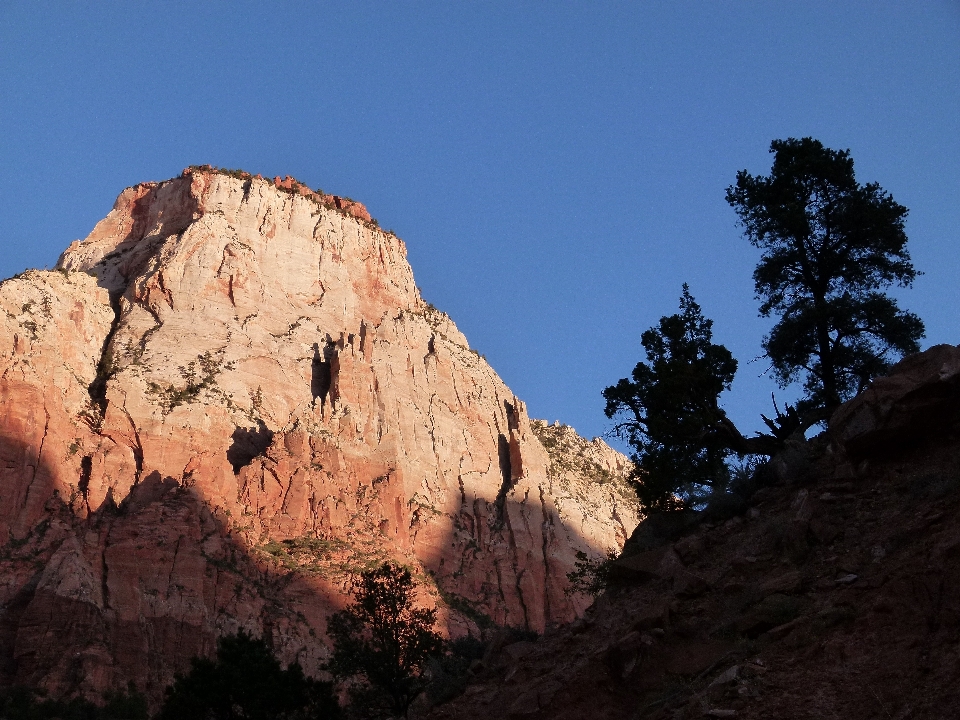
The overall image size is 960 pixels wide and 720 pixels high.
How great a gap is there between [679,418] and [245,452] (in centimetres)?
4515

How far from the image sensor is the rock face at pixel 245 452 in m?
53.3

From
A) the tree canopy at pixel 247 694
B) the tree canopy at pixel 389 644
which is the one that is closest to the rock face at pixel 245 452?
the tree canopy at pixel 247 694

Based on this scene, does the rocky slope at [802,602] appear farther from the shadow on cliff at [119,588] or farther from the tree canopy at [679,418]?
the shadow on cliff at [119,588]

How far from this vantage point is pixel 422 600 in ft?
200

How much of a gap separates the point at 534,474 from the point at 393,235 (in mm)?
28722

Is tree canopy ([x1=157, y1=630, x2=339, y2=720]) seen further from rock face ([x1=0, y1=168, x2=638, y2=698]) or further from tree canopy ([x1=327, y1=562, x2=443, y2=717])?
rock face ([x1=0, y1=168, x2=638, y2=698])

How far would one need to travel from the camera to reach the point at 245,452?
216ft

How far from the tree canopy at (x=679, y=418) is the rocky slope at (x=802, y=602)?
262 cm

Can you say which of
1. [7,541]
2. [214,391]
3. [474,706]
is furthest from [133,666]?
[474,706]

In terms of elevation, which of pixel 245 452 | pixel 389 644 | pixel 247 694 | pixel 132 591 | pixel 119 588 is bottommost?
pixel 247 694

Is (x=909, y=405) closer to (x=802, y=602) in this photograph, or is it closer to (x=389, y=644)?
(x=802, y=602)

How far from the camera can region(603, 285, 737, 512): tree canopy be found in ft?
82.5

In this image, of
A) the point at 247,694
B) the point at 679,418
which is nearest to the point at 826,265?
the point at 679,418

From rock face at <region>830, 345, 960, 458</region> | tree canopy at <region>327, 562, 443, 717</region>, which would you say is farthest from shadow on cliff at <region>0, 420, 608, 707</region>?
rock face at <region>830, 345, 960, 458</region>
